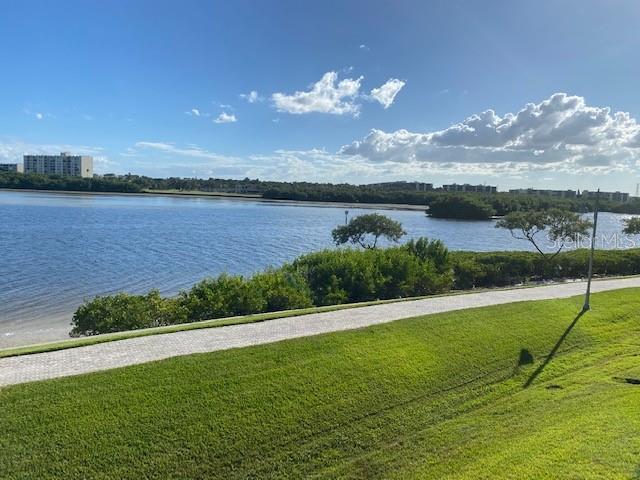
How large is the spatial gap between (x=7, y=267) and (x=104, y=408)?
24.7m

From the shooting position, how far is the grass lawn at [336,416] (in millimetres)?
5980

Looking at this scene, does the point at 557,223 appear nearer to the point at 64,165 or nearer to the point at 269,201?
the point at 269,201

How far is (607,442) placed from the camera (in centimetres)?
648

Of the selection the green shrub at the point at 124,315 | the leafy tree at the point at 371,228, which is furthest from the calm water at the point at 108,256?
the leafy tree at the point at 371,228

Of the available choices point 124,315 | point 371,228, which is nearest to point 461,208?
point 371,228

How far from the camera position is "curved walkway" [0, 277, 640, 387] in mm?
7715

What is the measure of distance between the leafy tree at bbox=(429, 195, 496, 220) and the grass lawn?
81.7 m

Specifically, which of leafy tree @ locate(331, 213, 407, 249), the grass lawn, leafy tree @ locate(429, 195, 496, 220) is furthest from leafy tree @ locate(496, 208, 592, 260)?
leafy tree @ locate(429, 195, 496, 220)

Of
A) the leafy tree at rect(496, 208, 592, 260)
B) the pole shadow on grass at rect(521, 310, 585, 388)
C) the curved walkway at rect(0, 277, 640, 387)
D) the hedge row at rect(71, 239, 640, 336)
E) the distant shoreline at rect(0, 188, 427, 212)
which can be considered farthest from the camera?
the distant shoreline at rect(0, 188, 427, 212)

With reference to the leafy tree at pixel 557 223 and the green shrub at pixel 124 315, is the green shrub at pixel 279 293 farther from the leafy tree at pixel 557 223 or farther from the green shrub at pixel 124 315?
the leafy tree at pixel 557 223

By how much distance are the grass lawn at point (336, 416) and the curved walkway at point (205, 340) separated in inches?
20.8

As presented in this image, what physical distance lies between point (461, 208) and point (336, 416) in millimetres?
87795

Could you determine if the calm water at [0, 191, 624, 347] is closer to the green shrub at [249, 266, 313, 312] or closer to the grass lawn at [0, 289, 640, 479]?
the green shrub at [249, 266, 313, 312]

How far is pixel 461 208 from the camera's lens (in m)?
90.9
